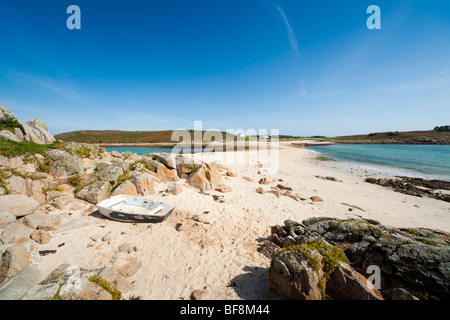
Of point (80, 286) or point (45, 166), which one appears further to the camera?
point (45, 166)

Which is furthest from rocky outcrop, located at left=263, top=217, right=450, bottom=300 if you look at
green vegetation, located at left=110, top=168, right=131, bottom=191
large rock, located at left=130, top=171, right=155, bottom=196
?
green vegetation, located at left=110, top=168, right=131, bottom=191

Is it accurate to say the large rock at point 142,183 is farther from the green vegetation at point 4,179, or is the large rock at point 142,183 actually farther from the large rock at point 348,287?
the large rock at point 348,287

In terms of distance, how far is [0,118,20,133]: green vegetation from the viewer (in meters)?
13.1

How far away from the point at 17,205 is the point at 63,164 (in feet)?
17.1

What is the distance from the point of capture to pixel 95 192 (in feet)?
34.8

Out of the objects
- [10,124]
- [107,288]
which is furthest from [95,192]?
[10,124]

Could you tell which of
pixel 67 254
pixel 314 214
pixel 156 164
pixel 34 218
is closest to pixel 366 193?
pixel 314 214

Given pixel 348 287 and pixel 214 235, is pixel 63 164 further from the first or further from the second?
pixel 348 287

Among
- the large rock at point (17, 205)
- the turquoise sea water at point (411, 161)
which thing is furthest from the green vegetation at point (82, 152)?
the turquoise sea water at point (411, 161)

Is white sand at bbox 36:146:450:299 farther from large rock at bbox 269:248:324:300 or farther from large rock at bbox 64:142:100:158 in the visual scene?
large rock at bbox 64:142:100:158

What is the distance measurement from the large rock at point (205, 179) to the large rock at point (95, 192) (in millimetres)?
6183
